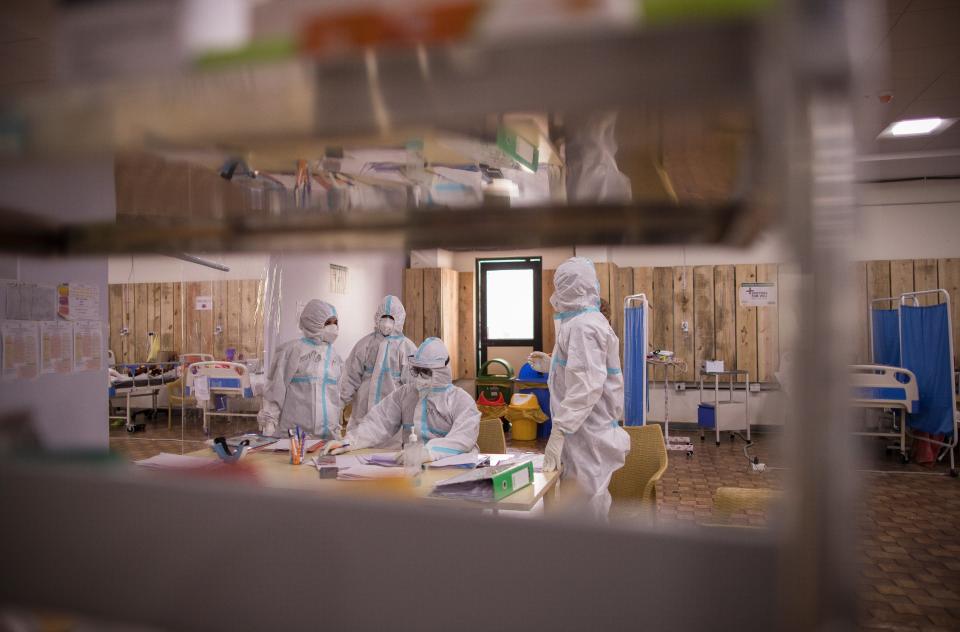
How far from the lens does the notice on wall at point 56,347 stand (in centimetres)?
221

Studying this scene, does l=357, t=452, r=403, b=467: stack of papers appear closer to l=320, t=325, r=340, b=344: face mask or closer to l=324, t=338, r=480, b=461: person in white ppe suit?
l=324, t=338, r=480, b=461: person in white ppe suit

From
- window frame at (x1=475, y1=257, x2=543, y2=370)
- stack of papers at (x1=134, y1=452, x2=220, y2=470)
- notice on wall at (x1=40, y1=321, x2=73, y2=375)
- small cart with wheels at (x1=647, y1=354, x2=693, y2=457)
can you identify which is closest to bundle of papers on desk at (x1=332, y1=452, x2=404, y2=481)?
stack of papers at (x1=134, y1=452, x2=220, y2=470)

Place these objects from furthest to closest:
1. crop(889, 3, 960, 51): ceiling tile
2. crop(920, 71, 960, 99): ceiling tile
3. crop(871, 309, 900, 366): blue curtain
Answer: crop(871, 309, 900, 366): blue curtain → crop(920, 71, 960, 99): ceiling tile → crop(889, 3, 960, 51): ceiling tile

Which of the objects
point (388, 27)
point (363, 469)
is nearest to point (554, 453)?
point (363, 469)

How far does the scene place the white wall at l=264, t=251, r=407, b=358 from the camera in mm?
5660

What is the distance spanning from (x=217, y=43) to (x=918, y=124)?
6720 millimetres

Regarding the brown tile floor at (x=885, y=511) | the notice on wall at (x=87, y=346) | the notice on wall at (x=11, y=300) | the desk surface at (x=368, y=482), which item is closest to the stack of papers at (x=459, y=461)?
the desk surface at (x=368, y=482)

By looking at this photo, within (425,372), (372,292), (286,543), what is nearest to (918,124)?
(425,372)

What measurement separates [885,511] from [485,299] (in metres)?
6.09

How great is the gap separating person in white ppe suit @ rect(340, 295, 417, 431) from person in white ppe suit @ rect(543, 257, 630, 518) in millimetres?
2018

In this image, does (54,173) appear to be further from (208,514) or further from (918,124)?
(918,124)

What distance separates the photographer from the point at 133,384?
644 cm

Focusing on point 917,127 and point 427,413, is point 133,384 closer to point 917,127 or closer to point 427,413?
point 427,413

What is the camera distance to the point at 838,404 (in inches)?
14.1
